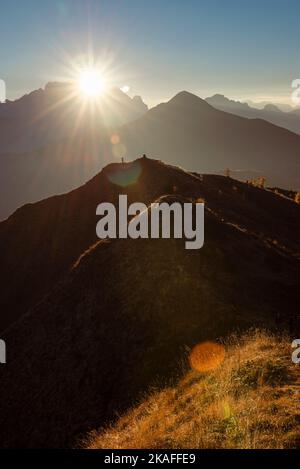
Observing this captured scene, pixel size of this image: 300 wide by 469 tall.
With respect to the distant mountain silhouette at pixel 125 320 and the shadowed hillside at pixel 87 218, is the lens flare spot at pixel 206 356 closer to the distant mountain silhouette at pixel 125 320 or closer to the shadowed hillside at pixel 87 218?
the distant mountain silhouette at pixel 125 320

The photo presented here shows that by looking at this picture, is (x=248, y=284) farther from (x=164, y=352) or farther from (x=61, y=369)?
(x=61, y=369)

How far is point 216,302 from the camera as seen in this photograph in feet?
73.7

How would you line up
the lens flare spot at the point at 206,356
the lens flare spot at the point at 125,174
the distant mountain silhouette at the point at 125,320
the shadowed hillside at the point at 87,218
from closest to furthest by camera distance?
the lens flare spot at the point at 206,356 < the distant mountain silhouette at the point at 125,320 < the shadowed hillside at the point at 87,218 < the lens flare spot at the point at 125,174

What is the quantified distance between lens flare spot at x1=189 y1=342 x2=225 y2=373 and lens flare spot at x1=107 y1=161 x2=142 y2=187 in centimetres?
4158

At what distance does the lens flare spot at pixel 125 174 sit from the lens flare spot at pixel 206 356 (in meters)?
41.6

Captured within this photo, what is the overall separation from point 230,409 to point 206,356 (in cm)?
666

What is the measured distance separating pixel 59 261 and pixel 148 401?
4491cm

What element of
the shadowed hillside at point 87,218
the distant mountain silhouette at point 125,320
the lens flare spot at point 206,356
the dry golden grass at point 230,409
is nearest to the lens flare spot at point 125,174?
the shadowed hillside at point 87,218

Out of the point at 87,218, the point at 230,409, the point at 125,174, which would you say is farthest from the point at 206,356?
the point at 125,174

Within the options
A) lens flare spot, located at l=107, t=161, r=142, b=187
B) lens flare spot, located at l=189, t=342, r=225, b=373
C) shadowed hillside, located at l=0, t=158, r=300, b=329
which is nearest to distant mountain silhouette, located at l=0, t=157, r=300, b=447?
lens flare spot, located at l=189, t=342, r=225, b=373

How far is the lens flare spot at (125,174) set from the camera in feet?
198

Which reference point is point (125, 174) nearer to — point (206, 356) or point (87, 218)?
point (87, 218)

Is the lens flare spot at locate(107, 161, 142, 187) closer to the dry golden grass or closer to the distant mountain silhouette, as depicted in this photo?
the distant mountain silhouette

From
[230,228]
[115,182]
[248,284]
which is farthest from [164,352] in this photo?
[115,182]
